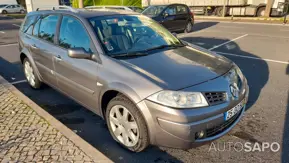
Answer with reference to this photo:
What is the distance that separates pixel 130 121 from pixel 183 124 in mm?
702

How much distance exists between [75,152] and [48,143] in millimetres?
448

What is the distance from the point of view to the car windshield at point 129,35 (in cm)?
322

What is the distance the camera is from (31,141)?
2992 mm

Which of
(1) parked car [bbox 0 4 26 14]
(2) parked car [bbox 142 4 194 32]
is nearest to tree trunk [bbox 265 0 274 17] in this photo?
(2) parked car [bbox 142 4 194 32]

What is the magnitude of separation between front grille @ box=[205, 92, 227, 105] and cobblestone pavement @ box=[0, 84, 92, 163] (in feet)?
4.79

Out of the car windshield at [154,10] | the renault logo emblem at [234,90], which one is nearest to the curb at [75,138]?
the renault logo emblem at [234,90]

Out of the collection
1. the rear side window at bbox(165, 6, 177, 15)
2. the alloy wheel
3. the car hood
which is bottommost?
the alloy wheel

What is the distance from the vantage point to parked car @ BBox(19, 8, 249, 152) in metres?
2.46

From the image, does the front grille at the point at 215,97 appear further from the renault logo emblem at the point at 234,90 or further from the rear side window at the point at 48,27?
the rear side window at the point at 48,27

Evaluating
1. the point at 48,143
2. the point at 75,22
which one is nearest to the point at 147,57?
the point at 75,22

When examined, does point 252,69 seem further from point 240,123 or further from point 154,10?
point 154,10

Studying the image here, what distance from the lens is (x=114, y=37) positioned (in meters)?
3.30

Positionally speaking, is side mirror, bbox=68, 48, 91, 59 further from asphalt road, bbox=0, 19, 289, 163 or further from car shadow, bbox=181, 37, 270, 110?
car shadow, bbox=181, 37, 270, 110

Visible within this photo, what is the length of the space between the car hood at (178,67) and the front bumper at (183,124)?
27 centimetres
